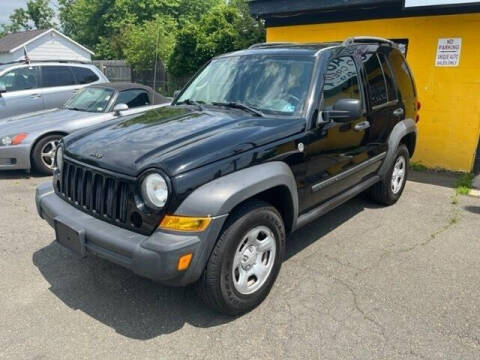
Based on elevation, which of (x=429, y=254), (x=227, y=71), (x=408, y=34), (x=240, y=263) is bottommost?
(x=429, y=254)

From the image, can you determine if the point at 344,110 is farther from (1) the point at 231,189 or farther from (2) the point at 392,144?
(2) the point at 392,144

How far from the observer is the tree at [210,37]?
1466 cm

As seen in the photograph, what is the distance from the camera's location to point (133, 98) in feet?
24.9

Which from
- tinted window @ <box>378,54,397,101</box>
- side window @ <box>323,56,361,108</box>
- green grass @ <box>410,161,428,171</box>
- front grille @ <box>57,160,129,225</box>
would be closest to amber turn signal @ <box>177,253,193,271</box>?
front grille @ <box>57,160,129,225</box>

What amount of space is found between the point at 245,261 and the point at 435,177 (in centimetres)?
493

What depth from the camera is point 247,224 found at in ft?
9.46

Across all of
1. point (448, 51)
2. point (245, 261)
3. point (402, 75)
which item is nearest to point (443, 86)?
point (448, 51)

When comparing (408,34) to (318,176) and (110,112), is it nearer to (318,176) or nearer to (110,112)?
(318,176)

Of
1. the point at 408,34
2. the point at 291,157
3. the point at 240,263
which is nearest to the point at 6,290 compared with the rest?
the point at 240,263

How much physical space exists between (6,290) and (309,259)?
2.61 metres

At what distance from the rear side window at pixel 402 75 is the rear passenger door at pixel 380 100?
181mm

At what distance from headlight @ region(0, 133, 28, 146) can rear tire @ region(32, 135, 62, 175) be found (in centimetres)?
24

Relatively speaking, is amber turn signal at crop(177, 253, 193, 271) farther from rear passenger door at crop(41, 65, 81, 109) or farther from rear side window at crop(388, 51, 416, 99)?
rear passenger door at crop(41, 65, 81, 109)

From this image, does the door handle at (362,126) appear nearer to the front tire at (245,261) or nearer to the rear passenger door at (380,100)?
the rear passenger door at (380,100)
